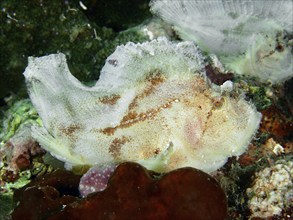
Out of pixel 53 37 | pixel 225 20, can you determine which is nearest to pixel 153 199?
pixel 225 20

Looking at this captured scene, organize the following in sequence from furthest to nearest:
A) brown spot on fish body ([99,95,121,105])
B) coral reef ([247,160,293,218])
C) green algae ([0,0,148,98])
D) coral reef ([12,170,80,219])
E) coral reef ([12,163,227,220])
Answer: green algae ([0,0,148,98]) → brown spot on fish body ([99,95,121,105]) → coral reef ([12,170,80,219]) → coral reef ([247,160,293,218]) → coral reef ([12,163,227,220])

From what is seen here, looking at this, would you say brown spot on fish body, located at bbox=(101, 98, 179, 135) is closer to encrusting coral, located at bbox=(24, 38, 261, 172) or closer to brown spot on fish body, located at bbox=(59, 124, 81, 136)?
encrusting coral, located at bbox=(24, 38, 261, 172)

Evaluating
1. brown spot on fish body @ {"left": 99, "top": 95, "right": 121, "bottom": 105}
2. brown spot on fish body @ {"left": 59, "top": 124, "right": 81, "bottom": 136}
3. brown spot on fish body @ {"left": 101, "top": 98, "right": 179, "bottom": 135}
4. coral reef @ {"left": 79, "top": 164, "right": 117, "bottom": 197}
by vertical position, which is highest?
brown spot on fish body @ {"left": 99, "top": 95, "right": 121, "bottom": 105}

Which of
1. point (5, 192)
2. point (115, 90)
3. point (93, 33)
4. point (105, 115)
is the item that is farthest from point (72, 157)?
point (93, 33)

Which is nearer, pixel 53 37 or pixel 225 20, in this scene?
pixel 225 20

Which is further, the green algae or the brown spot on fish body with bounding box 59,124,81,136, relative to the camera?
the green algae

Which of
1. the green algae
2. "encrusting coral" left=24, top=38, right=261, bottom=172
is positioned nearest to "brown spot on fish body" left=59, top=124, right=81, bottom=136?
"encrusting coral" left=24, top=38, right=261, bottom=172

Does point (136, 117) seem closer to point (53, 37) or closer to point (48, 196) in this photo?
point (48, 196)
